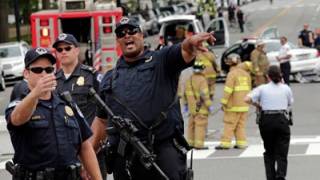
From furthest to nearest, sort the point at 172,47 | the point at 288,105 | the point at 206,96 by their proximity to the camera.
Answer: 1. the point at 206,96
2. the point at 288,105
3. the point at 172,47

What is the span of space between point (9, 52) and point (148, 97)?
28.5 m

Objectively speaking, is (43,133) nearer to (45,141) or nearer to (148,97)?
(45,141)

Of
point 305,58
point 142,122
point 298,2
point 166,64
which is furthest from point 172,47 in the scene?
point 298,2

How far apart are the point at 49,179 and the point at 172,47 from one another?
1317mm

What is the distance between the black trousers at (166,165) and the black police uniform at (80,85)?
1.53 m

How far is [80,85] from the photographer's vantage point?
7809mm

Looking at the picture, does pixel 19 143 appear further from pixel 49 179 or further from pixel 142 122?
pixel 142 122

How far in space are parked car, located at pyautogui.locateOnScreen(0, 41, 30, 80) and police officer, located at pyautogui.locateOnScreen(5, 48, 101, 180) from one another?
2731cm

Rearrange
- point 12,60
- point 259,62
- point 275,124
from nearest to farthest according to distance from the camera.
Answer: point 275,124 < point 259,62 < point 12,60

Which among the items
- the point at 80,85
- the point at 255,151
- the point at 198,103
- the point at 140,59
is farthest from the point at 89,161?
the point at 198,103

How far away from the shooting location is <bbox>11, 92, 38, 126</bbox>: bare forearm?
5.24m

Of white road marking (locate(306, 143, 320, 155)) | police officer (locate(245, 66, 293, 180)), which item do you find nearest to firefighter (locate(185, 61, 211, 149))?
white road marking (locate(306, 143, 320, 155))

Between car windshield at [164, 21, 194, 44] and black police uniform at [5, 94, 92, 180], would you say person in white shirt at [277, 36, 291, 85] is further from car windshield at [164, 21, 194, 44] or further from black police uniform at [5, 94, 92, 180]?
black police uniform at [5, 94, 92, 180]

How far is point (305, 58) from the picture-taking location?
92.8 ft
